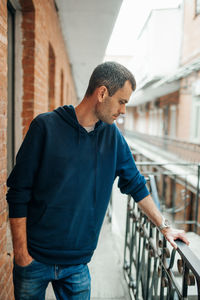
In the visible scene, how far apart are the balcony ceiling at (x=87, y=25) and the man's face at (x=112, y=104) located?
361cm

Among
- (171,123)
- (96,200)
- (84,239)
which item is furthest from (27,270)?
(171,123)

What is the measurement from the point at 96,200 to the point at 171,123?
19.1 meters

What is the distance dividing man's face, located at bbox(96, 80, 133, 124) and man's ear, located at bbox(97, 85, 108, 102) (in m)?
0.01

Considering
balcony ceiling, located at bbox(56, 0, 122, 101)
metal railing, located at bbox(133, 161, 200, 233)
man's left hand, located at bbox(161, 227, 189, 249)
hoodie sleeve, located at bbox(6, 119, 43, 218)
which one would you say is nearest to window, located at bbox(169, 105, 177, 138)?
metal railing, located at bbox(133, 161, 200, 233)

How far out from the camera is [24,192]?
1.44m

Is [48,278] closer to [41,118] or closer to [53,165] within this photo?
[53,165]

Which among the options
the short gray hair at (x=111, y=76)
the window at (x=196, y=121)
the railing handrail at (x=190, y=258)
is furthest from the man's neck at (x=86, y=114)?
the window at (x=196, y=121)

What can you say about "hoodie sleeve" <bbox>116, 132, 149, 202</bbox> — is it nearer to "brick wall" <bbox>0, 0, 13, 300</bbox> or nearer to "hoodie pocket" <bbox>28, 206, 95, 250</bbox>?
"hoodie pocket" <bbox>28, 206, 95, 250</bbox>

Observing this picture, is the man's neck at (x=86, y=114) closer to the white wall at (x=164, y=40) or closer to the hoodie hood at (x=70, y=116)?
the hoodie hood at (x=70, y=116)

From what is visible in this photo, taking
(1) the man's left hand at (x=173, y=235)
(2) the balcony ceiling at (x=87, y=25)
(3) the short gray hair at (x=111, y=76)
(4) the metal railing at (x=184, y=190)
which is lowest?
(4) the metal railing at (x=184, y=190)

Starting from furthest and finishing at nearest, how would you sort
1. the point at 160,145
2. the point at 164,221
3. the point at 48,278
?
the point at 160,145, the point at 164,221, the point at 48,278

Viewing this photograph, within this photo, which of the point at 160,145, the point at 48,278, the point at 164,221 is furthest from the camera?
the point at 160,145

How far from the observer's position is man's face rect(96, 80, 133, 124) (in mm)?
1548

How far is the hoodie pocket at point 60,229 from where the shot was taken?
4.88ft
